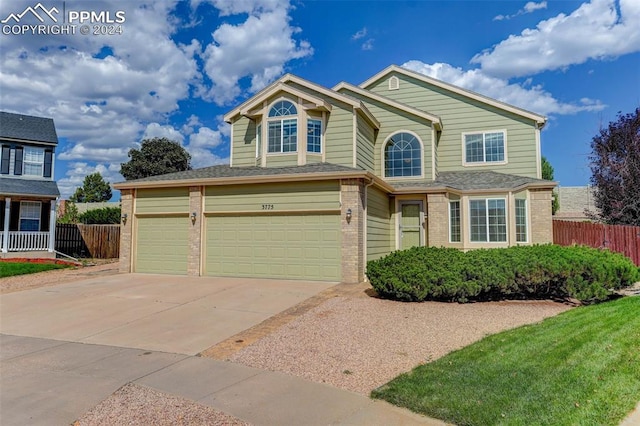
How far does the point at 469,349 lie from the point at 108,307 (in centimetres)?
786

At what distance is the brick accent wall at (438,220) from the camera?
47.1 feet

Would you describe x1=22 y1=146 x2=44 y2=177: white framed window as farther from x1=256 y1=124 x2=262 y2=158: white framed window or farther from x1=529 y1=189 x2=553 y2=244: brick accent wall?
x1=529 y1=189 x2=553 y2=244: brick accent wall

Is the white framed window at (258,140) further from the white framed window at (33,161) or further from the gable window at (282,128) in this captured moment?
the white framed window at (33,161)

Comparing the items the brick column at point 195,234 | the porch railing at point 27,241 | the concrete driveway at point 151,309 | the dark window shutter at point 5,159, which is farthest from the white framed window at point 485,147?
the dark window shutter at point 5,159

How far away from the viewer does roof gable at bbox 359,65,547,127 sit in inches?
640

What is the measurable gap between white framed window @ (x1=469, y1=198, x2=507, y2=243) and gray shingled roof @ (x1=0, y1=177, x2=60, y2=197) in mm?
20664

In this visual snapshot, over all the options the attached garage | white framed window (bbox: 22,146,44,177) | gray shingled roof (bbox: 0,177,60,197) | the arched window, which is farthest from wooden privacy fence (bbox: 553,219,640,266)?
white framed window (bbox: 22,146,44,177)

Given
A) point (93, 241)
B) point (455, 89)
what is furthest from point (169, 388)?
point (93, 241)

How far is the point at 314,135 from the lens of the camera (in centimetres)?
1475

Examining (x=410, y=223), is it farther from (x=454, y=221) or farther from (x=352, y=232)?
(x=352, y=232)

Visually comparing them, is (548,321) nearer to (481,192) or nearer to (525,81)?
(481,192)

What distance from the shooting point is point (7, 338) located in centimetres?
701

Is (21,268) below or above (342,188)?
below

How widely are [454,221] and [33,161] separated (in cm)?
2217
